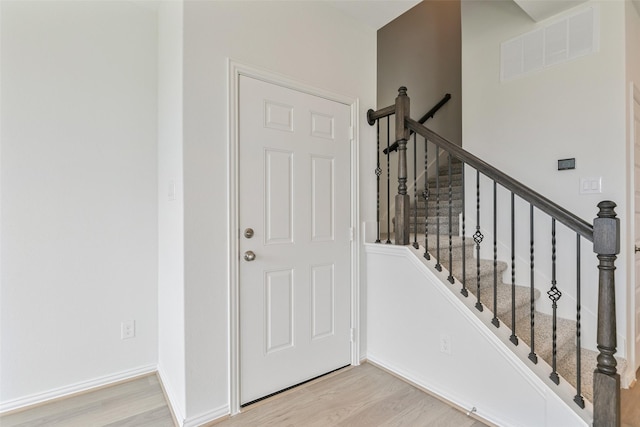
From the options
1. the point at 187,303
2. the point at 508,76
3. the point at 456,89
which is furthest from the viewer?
the point at 456,89

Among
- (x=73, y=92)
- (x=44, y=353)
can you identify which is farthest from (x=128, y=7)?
(x=44, y=353)

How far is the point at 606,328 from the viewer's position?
55.3 inches

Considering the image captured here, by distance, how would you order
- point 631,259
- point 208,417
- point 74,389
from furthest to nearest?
point 631,259 < point 74,389 < point 208,417

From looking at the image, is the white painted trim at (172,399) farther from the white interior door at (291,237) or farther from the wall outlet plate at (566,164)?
the wall outlet plate at (566,164)

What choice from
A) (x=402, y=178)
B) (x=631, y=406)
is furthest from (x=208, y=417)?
(x=631, y=406)

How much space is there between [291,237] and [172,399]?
1180 mm

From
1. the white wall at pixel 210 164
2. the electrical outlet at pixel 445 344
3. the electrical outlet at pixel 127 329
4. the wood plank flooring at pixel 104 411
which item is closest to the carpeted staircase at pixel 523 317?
the electrical outlet at pixel 445 344

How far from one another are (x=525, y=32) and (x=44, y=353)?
407 centimetres

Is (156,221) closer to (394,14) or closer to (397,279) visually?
(397,279)

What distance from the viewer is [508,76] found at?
2.64 meters

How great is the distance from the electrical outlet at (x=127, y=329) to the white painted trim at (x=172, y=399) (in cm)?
31

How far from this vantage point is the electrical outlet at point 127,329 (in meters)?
2.21

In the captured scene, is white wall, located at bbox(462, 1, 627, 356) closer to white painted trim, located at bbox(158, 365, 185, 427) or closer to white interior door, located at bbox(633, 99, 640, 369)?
white interior door, located at bbox(633, 99, 640, 369)

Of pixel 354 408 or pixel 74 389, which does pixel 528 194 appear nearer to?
pixel 354 408
